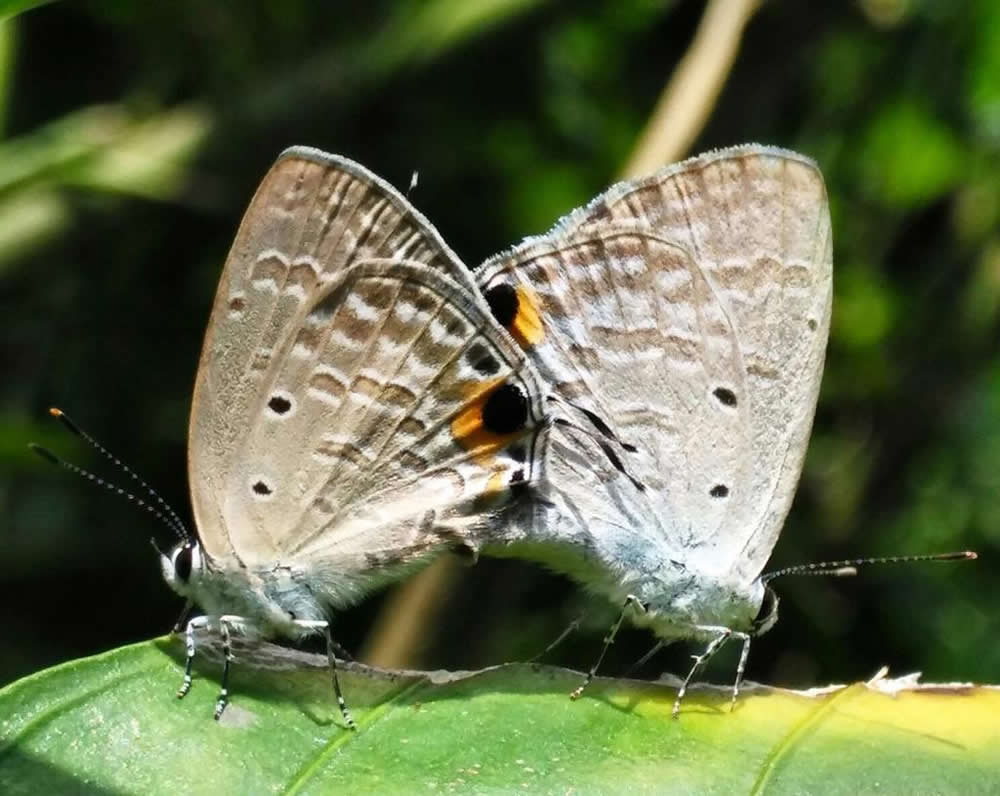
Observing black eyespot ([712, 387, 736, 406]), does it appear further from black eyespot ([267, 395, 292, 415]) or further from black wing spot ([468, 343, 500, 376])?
black eyespot ([267, 395, 292, 415])

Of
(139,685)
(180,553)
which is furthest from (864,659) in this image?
(139,685)

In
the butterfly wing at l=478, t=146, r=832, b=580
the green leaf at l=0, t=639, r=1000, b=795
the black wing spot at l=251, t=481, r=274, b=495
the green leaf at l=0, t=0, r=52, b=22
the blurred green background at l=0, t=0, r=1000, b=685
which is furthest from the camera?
the blurred green background at l=0, t=0, r=1000, b=685

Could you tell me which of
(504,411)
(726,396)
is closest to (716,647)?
(726,396)

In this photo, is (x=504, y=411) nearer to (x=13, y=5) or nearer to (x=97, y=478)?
(x=97, y=478)

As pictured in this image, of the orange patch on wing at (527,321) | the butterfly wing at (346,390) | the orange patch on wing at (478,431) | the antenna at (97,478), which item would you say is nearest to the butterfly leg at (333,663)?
the butterfly wing at (346,390)

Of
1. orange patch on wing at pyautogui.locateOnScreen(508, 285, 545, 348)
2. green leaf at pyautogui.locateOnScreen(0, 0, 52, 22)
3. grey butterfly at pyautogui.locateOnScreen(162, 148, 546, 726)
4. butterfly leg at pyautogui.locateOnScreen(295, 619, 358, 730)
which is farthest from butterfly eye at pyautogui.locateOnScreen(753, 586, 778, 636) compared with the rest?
green leaf at pyautogui.locateOnScreen(0, 0, 52, 22)

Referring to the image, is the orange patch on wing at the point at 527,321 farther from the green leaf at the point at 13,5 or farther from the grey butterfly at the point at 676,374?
the green leaf at the point at 13,5
